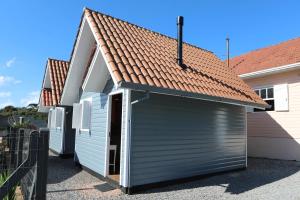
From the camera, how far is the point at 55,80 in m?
13.7

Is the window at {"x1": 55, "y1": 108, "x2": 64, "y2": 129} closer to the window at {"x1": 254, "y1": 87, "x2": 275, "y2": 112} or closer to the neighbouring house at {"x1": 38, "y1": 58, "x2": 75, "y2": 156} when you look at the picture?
the neighbouring house at {"x1": 38, "y1": 58, "x2": 75, "y2": 156}

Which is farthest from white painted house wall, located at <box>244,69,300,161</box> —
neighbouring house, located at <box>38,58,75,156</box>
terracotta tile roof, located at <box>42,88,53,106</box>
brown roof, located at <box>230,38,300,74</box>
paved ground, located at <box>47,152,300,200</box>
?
terracotta tile roof, located at <box>42,88,53,106</box>

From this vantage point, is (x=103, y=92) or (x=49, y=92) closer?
(x=103, y=92)

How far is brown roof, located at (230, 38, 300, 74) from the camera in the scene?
1262cm

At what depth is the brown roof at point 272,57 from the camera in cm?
1262

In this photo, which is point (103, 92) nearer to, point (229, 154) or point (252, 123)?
point (229, 154)

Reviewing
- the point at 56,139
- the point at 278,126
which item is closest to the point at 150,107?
the point at 278,126

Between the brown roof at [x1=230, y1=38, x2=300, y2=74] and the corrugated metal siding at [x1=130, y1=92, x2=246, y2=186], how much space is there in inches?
176

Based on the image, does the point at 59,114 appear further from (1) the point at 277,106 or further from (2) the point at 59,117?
(1) the point at 277,106

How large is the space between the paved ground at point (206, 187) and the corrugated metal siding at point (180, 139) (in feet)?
1.30

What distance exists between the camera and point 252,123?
45.3 ft

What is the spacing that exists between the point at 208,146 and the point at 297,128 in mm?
5444

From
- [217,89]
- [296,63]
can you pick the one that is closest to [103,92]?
[217,89]

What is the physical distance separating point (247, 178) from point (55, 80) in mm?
9817
